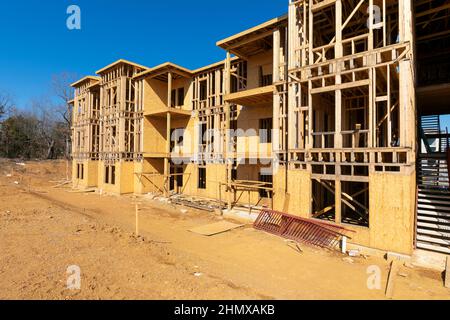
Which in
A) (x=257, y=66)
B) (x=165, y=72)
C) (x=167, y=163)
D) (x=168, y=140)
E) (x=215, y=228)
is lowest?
(x=215, y=228)

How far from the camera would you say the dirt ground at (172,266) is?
5.88 metres

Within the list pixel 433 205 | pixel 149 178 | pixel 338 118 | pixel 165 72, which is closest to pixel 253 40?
pixel 338 118

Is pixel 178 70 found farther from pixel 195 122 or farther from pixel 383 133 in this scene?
pixel 383 133

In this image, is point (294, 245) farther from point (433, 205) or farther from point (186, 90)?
point (186, 90)

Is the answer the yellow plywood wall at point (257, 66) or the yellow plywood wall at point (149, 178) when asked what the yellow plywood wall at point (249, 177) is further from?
the yellow plywood wall at point (149, 178)

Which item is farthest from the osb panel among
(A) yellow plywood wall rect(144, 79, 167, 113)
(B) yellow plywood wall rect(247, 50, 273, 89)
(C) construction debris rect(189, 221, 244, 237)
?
(A) yellow plywood wall rect(144, 79, 167, 113)

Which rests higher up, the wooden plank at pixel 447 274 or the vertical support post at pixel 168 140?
the vertical support post at pixel 168 140

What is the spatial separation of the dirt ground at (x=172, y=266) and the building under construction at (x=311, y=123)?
7.47 ft

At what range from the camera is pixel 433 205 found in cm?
1048

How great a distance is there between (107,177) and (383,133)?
24015mm

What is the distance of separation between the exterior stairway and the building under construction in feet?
0.17

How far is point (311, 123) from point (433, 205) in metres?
6.33

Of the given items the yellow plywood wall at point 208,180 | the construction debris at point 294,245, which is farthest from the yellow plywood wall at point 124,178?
the construction debris at point 294,245

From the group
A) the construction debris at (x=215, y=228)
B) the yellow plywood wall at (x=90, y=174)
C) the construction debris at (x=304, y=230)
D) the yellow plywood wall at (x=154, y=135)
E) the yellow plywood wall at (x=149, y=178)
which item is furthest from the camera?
the yellow plywood wall at (x=90, y=174)
